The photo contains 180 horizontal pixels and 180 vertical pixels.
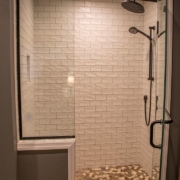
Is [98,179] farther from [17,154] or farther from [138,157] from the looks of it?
[17,154]

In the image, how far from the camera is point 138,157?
306cm

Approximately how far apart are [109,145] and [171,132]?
62.5 inches

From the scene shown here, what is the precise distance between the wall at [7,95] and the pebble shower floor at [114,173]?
147 centimetres

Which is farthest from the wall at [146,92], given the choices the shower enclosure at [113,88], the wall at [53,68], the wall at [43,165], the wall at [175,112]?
the wall at [43,165]

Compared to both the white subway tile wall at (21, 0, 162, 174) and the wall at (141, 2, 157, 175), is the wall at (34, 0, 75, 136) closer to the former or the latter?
the white subway tile wall at (21, 0, 162, 174)

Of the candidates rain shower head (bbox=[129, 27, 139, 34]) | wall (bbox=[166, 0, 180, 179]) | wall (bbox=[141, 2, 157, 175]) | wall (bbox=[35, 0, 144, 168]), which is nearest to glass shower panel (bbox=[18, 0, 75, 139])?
wall (bbox=[35, 0, 144, 168])

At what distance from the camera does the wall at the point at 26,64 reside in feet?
5.38

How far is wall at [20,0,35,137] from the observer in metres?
1.64

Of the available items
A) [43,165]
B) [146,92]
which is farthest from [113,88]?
[43,165]

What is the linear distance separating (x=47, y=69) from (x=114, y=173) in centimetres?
186

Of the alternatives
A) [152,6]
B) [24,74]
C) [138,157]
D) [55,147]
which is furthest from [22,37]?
[138,157]

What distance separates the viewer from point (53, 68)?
6.05 ft

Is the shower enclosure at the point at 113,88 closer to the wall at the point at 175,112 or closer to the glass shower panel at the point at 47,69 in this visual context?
the glass shower panel at the point at 47,69

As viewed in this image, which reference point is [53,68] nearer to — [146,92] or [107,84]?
[107,84]
